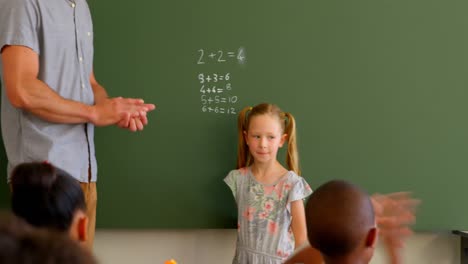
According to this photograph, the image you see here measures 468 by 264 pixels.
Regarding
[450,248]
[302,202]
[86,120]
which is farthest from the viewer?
[450,248]

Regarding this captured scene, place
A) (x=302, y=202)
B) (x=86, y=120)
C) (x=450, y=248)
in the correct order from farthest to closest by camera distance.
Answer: (x=450, y=248) → (x=302, y=202) → (x=86, y=120)

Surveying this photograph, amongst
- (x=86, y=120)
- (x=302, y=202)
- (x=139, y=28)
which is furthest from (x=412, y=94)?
(x=86, y=120)

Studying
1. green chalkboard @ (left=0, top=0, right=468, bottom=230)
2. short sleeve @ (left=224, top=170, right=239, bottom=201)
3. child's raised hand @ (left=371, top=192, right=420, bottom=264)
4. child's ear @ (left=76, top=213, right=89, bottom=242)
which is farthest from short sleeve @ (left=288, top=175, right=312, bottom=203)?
child's ear @ (left=76, top=213, right=89, bottom=242)

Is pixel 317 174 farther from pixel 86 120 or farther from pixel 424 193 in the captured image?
pixel 86 120

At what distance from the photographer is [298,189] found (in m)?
2.70

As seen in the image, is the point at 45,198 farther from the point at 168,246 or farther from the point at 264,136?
the point at 168,246

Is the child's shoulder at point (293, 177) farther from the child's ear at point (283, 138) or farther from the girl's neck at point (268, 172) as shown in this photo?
the child's ear at point (283, 138)

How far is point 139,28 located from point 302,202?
3.70 ft

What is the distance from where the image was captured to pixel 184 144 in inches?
110

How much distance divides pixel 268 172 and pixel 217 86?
18.9 inches

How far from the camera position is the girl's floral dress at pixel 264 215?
8.84ft

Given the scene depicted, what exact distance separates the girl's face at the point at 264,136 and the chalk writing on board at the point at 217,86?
0.17m

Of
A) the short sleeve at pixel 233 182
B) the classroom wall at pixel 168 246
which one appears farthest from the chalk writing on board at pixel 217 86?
the classroom wall at pixel 168 246

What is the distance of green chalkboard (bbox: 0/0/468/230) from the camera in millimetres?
2775
